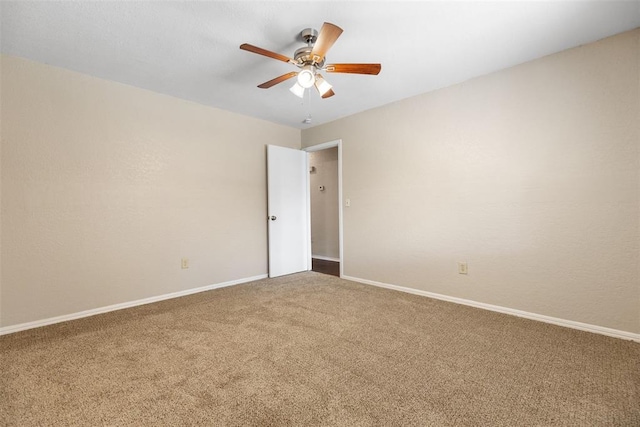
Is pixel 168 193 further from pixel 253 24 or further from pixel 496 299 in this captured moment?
pixel 496 299

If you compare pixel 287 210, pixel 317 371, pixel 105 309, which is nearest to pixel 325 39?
pixel 317 371

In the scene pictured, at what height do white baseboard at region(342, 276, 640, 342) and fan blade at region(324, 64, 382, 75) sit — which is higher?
fan blade at region(324, 64, 382, 75)

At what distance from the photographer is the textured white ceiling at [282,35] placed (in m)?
1.90

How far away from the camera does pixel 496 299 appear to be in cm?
281

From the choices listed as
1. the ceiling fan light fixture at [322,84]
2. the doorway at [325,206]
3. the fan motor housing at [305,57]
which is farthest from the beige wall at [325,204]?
the fan motor housing at [305,57]

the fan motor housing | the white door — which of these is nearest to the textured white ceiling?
the fan motor housing

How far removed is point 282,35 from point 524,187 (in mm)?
2503

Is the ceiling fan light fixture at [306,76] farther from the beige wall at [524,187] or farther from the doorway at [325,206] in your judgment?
the doorway at [325,206]

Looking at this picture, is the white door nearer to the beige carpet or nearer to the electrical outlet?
the beige carpet

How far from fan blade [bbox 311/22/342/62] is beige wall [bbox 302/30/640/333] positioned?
5.83 feet

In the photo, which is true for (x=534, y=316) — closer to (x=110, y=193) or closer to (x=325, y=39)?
(x=325, y=39)

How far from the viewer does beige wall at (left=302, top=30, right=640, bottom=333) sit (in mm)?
2217

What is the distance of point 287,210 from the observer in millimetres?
4461

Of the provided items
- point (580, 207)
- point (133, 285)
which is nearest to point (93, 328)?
point (133, 285)
